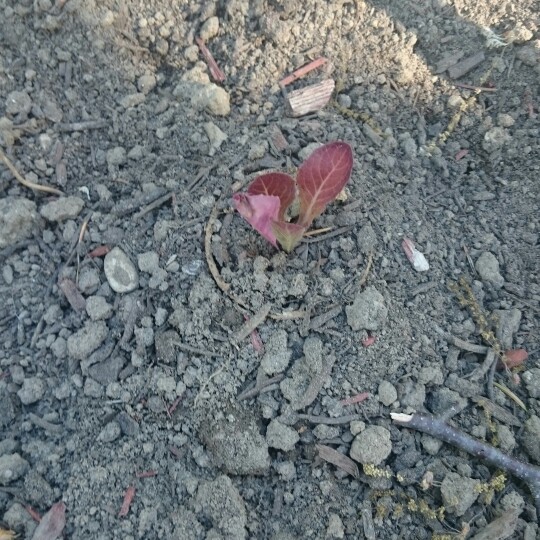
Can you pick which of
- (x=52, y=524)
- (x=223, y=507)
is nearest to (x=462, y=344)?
(x=223, y=507)

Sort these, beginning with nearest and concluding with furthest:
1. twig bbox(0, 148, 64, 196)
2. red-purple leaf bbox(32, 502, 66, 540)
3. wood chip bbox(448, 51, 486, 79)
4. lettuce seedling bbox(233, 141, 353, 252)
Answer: red-purple leaf bbox(32, 502, 66, 540)
lettuce seedling bbox(233, 141, 353, 252)
twig bbox(0, 148, 64, 196)
wood chip bbox(448, 51, 486, 79)

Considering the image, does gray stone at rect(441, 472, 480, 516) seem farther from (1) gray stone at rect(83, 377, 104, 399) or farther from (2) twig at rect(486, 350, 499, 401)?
(1) gray stone at rect(83, 377, 104, 399)

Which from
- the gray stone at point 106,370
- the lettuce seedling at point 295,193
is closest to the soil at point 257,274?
the gray stone at point 106,370

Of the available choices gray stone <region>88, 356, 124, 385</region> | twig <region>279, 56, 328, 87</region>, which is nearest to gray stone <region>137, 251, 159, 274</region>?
gray stone <region>88, 356, 124, 385</region>

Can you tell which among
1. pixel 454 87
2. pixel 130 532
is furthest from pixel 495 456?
pixel 454 87

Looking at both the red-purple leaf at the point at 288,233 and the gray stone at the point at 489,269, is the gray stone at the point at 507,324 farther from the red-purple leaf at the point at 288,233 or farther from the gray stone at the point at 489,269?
the red-purple leaf at the point at 288,233

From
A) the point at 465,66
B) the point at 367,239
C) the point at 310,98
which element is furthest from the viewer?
the point at 465,66

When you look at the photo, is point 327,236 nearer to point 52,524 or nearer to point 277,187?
point 277,187
